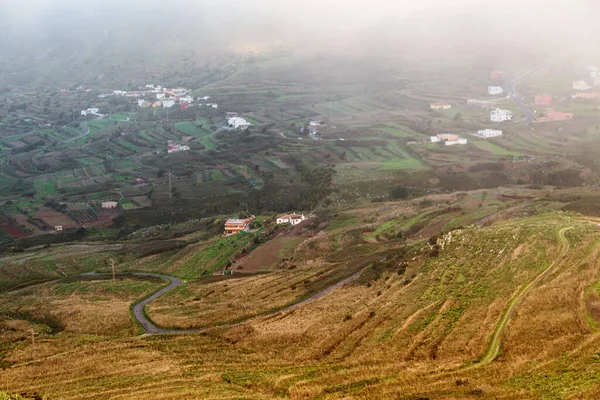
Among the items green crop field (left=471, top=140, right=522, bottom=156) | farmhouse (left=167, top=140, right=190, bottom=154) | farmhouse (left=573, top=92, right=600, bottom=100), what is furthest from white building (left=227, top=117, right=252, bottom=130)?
farmhouse (left=573, top=92, right=600, bottom=100)

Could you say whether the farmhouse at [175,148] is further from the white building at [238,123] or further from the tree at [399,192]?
the tree at [399,192]

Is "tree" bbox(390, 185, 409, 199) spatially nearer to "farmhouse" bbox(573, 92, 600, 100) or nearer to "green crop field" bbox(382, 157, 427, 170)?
"green crop field" bbox(382, 157, 427, 170)

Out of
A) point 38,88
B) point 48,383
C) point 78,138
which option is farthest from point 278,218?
point 38,88

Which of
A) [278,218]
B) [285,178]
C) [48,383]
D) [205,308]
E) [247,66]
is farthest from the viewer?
[247,66]

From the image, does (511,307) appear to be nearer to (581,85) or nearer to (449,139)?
(449,139)

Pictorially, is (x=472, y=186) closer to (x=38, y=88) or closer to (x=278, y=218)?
(x=278, y=218)

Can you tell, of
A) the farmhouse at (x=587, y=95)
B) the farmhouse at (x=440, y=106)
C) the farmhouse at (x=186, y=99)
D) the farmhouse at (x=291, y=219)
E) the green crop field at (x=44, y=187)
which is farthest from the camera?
the farmhouse at (x=186, y=99)

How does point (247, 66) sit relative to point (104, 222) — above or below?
above

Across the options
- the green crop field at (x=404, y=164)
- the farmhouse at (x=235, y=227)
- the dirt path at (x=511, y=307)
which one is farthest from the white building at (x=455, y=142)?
the dirt path at (x=511, y=307)
